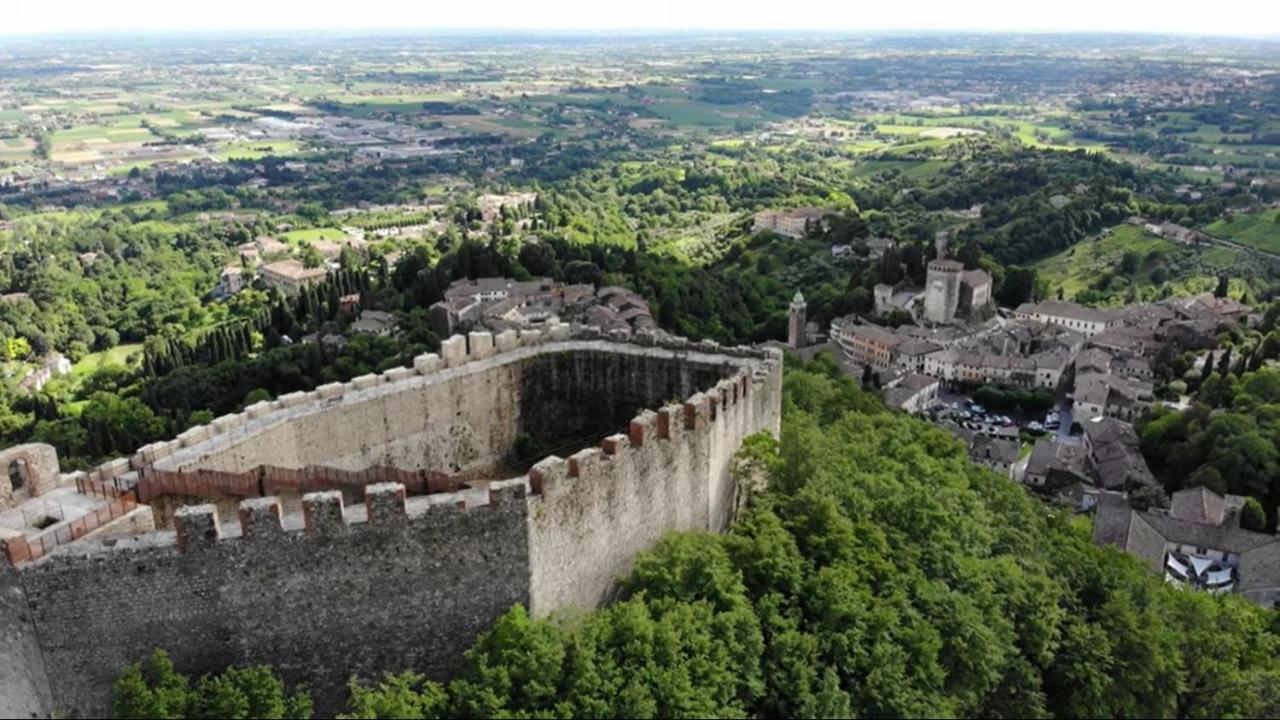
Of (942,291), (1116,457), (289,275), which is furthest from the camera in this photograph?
(289,275)

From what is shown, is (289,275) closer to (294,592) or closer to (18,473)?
(18,473)

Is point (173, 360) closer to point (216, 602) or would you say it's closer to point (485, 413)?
point (485, 413)

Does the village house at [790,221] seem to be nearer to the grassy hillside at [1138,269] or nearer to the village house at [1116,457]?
the grassy hillside at [1138,269]

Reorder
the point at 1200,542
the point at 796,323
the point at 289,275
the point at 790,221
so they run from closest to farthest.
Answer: the point at 1200,542
the point at 796,323
the point at 289,275
the point at 790,221

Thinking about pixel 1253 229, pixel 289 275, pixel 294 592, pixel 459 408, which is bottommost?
pixel 289 275

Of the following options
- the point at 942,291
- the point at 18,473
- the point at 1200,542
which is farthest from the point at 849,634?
the point at 942,291

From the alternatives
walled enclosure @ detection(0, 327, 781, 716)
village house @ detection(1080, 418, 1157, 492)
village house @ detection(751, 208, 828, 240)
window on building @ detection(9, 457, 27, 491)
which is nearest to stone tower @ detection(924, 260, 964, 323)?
village house @ detection(1080, 418, 1157, 492)

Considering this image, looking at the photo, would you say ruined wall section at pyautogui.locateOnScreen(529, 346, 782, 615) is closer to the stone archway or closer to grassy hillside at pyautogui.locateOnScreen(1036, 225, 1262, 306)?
the stone archway

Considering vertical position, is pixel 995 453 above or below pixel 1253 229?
below

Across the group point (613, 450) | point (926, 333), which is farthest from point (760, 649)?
point (926, 333)

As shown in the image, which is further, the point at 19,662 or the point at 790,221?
the point at 790,221
